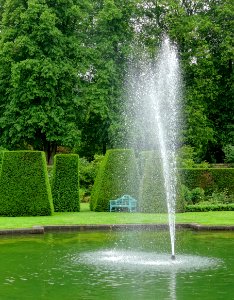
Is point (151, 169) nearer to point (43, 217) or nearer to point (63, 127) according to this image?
point (43, 217)

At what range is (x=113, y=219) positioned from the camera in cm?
2084

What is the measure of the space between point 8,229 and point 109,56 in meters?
23.1

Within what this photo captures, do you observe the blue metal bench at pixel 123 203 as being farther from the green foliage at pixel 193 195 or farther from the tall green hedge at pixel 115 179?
the green foliage at pixel 193 195

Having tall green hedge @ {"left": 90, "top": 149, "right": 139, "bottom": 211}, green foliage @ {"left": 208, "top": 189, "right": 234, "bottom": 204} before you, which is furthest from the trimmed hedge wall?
green foliage @ {"left": 208, "top": 189, "right": 234, "bottom": 204}

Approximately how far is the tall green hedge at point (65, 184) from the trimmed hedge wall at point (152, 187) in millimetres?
2764

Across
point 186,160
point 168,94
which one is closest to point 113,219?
point 186,160

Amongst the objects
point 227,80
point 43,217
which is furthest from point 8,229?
point 227,80

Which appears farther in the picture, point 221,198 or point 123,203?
point 221,198

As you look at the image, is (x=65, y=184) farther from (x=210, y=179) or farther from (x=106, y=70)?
(x=106, y=70)

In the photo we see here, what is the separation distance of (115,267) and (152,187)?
1216 cm

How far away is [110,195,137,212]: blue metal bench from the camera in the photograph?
2417 cm

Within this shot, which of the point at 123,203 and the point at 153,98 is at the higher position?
the point at 153,98

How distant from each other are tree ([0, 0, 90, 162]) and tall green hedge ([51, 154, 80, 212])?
10254 mm

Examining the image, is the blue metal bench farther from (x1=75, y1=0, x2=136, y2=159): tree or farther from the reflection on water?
the reflection on water
